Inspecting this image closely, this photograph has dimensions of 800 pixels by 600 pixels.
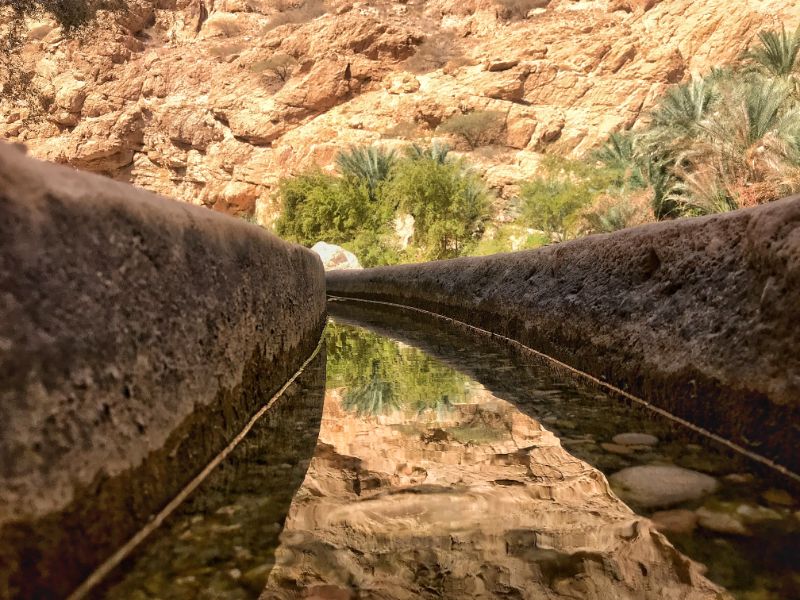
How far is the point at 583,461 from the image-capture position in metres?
1.49

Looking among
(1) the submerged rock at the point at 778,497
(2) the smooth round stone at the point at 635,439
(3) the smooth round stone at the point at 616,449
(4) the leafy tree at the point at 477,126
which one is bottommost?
(1) the submerged rock at the point at 778,497

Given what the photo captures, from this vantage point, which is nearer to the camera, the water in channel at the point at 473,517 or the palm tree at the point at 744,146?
the water in channel at the point at 473,517

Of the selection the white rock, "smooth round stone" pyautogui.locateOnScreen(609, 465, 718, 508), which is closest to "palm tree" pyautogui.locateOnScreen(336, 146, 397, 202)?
the white rock

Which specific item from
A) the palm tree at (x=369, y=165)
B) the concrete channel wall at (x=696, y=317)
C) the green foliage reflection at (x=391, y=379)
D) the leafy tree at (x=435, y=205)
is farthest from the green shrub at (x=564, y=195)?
the concrete channel wall at (x=696, y=317)

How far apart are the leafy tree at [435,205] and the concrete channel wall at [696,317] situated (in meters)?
17.1

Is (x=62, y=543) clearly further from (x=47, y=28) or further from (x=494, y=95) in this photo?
(x=47, y=28)

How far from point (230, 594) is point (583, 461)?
0.98 meters

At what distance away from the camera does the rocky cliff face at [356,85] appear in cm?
3500

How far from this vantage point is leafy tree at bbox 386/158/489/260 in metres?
20.1

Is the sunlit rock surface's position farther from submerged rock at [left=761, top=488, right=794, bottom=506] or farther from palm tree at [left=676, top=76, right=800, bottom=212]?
palm tree at [left=676, top=76, right=800, bottom=212]

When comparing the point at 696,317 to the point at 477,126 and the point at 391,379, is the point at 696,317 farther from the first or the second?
the point at 477,126

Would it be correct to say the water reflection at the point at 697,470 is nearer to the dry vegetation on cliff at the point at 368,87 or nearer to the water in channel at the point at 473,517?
the water in channel at the point at 473,517

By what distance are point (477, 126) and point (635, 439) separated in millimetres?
36031

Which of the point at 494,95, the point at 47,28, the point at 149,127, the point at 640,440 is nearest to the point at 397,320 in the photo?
the point at 640,440
